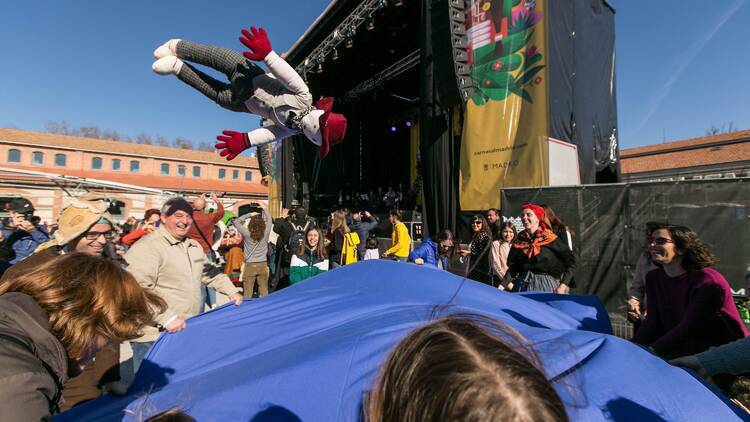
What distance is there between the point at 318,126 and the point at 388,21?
316 inches

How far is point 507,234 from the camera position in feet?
13.4

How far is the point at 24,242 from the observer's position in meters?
4.22

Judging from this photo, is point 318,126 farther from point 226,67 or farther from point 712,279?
point 712,279

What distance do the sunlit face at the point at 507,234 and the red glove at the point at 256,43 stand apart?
9.48ft

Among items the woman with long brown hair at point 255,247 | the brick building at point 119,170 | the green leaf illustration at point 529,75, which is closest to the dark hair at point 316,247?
the woman with long brown hair at point 255,247

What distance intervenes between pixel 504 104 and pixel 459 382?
6.97m

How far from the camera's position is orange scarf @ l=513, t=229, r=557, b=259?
326cm

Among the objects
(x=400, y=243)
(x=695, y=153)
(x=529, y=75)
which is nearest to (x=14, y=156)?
(x=400, y=243)

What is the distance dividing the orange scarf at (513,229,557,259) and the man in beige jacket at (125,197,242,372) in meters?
2.38

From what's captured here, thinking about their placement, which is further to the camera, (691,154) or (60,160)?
(60,160)

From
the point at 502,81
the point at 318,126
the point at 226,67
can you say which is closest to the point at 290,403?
the point at 318,126

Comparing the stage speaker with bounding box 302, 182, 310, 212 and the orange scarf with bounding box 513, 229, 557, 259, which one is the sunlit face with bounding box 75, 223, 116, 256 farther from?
the stage speaker with bounding box 302, 182, 310, 212

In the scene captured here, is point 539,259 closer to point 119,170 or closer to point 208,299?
point 208,299

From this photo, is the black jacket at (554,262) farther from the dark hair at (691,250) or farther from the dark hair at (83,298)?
the dark hair at (83,298)
